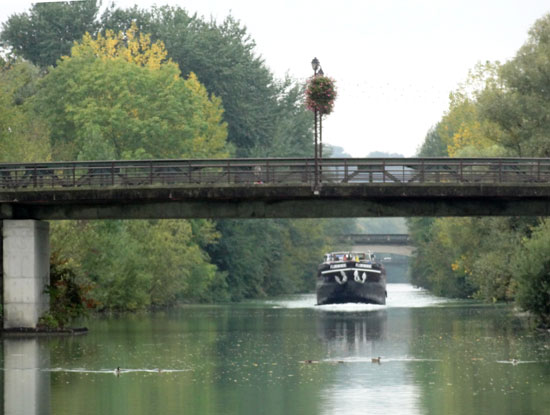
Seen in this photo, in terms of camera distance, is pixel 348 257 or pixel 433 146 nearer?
pixel 348 257

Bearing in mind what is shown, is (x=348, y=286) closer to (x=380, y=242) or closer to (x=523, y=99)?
(x=523, y=99)

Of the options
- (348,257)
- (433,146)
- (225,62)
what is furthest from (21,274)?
(433,146)

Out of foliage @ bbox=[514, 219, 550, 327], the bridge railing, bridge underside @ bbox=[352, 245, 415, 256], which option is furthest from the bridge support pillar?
bridge underside @ bbox=[352, 245, 415, 256]

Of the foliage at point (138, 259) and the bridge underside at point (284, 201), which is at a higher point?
the bridge underside at point (284, 201)

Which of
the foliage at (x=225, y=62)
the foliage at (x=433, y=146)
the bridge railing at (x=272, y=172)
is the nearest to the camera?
the bridge railing at (x=272, y=172)

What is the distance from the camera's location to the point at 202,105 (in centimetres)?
10131

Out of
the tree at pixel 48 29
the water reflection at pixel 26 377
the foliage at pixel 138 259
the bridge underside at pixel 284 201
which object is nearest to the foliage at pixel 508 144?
the bridge underside at pixel 284 201

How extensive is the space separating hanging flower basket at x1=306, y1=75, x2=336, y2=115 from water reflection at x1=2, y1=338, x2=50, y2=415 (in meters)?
14.4

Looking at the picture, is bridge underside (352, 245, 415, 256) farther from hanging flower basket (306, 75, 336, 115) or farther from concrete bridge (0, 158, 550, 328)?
hanging flower basket (306, 75, 336, 115)

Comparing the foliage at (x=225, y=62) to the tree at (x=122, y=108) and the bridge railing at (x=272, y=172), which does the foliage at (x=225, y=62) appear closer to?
the tree at (x=122, y=108)

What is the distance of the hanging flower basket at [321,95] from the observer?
55.2 metres

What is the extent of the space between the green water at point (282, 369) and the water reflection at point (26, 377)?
43 mm

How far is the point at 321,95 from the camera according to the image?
5525cm

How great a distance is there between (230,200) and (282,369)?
16717mm
